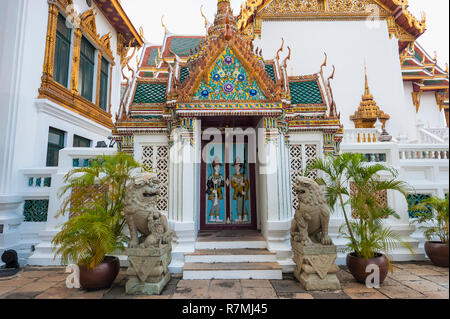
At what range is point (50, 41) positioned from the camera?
237 inches

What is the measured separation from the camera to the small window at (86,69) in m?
7.78

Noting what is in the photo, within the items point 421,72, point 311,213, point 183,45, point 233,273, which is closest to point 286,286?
point 233,273

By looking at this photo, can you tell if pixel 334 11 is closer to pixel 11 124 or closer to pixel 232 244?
pixel 232 244

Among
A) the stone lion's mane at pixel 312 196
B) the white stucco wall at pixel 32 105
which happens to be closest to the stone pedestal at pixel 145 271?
the stone lion's mane at pixel 312 196

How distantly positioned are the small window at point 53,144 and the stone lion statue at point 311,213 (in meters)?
5.86

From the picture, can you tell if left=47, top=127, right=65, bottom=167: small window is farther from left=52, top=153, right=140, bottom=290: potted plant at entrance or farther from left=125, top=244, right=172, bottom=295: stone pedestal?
left=125, top=244, right=172, bottom=295: stone pedestal

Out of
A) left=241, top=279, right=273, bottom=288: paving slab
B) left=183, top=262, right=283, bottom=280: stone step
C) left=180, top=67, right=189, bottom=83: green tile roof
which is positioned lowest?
left=241, top=279, right=273, bottom=288: paving slab

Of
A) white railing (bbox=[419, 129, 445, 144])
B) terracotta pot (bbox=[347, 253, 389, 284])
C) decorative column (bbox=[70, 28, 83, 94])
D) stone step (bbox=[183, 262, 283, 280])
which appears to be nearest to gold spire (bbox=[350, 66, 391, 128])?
white railing (bbox=[419, 129, 445, 144])

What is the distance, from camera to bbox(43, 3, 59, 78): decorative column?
586cm

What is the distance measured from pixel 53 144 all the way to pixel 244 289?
18.8 ft

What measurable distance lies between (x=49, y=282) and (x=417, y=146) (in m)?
7.05

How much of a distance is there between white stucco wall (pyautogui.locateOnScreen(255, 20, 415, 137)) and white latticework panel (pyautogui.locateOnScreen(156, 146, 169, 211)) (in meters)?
8.87

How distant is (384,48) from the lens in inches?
482

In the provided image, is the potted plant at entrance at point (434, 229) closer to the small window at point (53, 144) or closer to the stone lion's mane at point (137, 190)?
the stone lion's mane at point (137, 190)
